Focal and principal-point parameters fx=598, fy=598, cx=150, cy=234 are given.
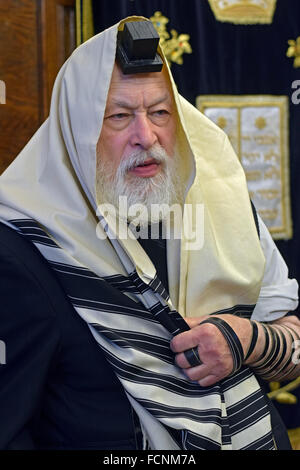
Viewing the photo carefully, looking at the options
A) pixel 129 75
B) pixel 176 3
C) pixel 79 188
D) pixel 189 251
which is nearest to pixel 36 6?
pixel 176 3

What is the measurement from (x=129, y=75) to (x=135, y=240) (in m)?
0.46

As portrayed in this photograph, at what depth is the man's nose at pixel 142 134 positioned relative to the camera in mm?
1623

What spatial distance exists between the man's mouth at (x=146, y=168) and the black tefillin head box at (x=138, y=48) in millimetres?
249

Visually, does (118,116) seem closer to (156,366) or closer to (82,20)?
(156,366)

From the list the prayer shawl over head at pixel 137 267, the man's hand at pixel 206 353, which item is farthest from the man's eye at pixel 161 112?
the man's hand at pixel 206 353

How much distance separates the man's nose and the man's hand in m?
0.51

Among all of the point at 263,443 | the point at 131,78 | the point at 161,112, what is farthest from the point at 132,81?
the point at 263,443

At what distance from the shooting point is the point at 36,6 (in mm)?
2414

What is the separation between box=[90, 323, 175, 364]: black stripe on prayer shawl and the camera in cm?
147

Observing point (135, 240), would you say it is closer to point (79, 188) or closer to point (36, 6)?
point (79, 188)

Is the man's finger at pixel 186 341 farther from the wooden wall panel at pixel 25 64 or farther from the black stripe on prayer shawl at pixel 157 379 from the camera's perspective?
the wooden wall panel at pixel 25 64

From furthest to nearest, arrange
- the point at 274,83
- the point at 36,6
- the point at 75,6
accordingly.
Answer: the point at 274,83 < the point at 75,6 < the point at 36,6

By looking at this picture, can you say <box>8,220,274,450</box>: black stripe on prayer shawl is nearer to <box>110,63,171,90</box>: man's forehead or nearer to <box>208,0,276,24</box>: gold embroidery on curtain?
<box>110,63,171,90</box>: man's forehead

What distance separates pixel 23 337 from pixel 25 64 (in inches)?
52.6
